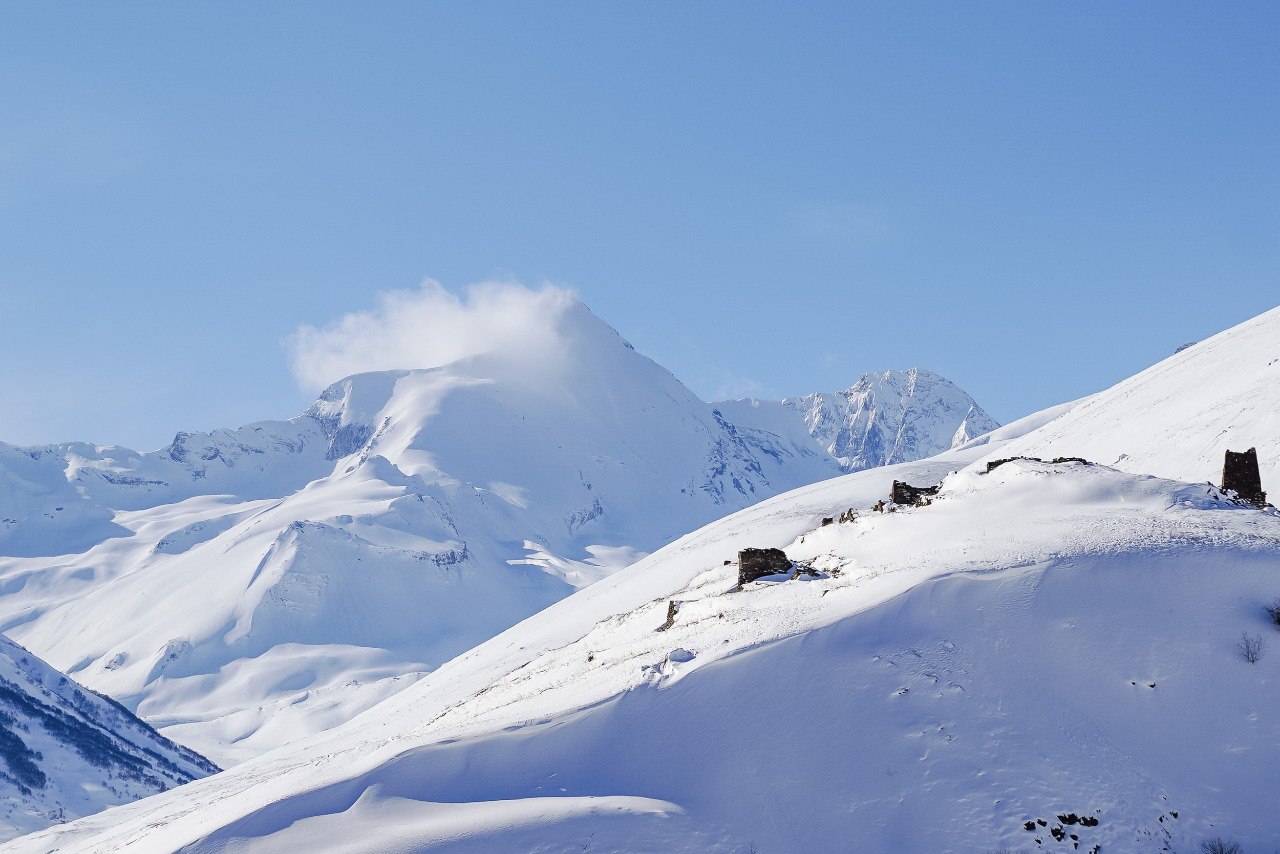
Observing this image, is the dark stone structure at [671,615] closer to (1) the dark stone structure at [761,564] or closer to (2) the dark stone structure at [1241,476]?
(1) the dark stone structure at [761,564]

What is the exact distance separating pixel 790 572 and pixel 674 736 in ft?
44.0

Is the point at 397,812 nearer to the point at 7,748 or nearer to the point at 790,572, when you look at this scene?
the point at 790,572

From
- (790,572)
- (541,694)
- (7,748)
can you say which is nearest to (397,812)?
(541,694)

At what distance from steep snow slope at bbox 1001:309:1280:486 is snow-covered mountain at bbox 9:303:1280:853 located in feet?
91.9

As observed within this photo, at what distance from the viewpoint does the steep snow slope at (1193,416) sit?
68000mm

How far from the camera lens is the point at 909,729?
30203 mm

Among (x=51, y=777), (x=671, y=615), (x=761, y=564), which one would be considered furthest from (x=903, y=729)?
(x=51, y=777)

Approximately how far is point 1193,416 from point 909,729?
58.0 m

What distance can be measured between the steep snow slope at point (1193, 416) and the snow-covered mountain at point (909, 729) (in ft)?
91.9

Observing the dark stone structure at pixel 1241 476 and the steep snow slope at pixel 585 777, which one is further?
the dark stone structure at pixel 1241 476

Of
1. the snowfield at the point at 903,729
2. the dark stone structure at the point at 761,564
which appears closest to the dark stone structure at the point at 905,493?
the dark stone structure at the point at 761,564

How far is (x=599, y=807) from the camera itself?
94.6ft

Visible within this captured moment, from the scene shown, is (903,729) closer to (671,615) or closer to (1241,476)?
(671,615)

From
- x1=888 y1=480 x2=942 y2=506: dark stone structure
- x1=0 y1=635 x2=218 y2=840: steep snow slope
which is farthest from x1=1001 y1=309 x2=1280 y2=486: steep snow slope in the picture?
x1=0 y1=635 x2=218 y2=840: steep snow slope
